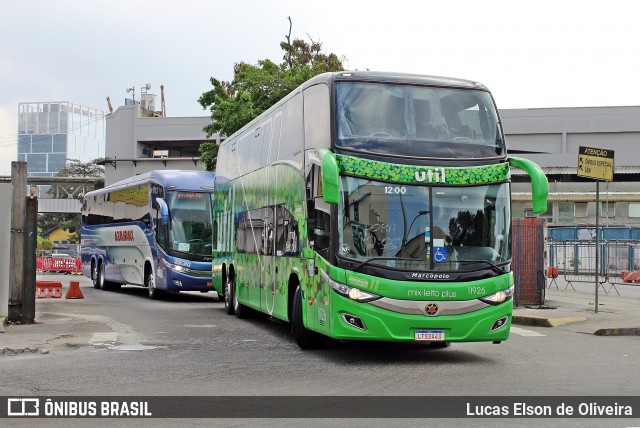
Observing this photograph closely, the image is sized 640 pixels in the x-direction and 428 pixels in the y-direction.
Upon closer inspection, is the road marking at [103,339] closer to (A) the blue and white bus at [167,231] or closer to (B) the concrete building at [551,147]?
(A) the blue and white bus at [167,231]

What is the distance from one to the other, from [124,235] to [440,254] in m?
20.8

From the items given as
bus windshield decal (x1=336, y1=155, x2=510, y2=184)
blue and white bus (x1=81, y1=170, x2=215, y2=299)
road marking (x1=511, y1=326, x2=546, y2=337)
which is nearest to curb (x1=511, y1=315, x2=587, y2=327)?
road marking (x1=511, y1=326, x2=546, y2=337)

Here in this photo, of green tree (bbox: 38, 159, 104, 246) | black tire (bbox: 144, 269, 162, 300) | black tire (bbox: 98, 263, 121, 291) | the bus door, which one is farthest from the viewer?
green tree (bbox: 38, 159, 104, 246)

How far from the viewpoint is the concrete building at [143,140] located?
84812 millimetres

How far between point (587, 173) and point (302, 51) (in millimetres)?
25445

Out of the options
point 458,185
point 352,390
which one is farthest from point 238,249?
point 352,390

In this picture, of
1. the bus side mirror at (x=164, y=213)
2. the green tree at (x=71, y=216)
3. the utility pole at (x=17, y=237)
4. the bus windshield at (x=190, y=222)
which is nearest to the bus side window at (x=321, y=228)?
the utility pole at (x=17, y=237)

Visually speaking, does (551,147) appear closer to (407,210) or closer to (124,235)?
(124,235)

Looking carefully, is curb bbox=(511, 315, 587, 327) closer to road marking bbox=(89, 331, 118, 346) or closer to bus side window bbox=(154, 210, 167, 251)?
road marking bbox=(89, 331, 118, 346)

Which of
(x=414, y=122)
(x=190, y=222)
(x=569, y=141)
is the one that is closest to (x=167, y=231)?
(x=190, y=222)

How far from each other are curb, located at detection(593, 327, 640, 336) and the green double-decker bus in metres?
4.37

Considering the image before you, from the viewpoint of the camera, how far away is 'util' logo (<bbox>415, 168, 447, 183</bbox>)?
12602mm

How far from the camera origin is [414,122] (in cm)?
1301

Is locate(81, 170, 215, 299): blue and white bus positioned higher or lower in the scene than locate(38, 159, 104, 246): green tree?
lower
